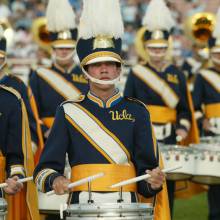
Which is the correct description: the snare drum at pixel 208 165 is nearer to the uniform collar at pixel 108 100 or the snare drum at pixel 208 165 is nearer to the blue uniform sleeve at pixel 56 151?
the uniform collar at pixel 108 100

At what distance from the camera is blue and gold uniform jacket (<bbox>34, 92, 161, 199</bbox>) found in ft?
23.1

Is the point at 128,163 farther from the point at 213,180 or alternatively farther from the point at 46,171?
the point at 213,180

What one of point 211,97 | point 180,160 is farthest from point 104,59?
point 211,97

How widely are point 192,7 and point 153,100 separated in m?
11.1

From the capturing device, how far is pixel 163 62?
12477mm

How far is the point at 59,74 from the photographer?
12.1 metres

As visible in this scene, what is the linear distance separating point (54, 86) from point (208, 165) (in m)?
2.18

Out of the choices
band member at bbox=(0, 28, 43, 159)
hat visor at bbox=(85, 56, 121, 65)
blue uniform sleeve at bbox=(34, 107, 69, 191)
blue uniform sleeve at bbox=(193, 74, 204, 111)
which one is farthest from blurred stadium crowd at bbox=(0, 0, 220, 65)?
blue uniform sleeve at bbox=(34, 107, 69, 191)

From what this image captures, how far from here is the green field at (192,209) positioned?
41.9 feet

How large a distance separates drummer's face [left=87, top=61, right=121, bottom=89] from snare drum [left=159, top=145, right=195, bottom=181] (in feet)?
10.8

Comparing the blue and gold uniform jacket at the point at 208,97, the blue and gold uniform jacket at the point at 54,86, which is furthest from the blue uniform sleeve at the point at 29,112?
the blue and gold uniform jacket at the point at 208,97

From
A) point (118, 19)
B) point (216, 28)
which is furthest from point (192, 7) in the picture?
point (118, 19)

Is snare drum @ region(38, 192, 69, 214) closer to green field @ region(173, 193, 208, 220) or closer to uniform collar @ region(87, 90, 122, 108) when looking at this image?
uniform collar @ region(87, 90, 122, 108)

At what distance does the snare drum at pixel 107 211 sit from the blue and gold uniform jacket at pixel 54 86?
5072 millimetres
